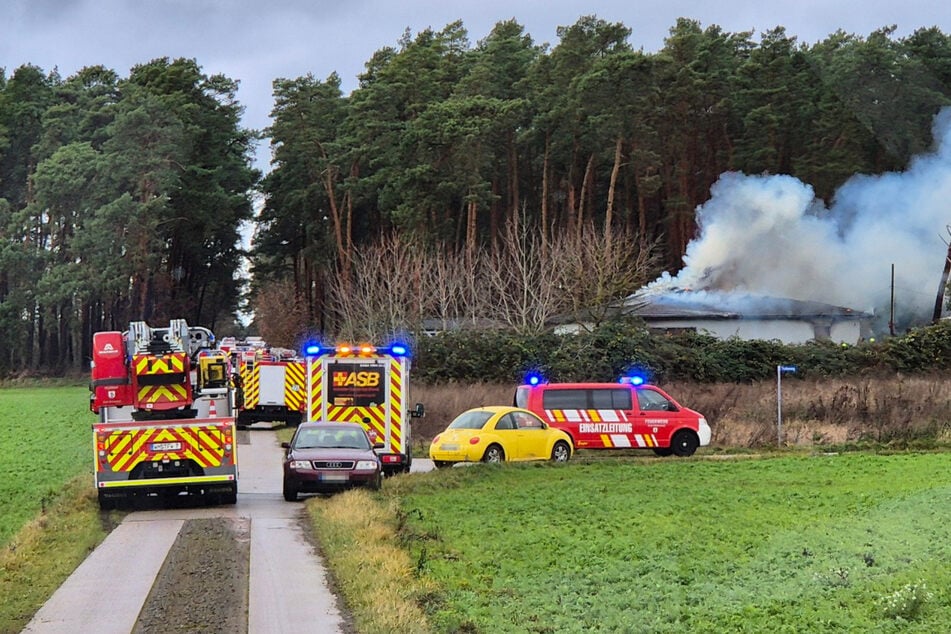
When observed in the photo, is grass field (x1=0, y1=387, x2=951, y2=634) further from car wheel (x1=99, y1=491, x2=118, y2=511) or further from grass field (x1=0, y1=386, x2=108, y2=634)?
car wheel (x1=99, y1=491, x2=118, y2=511)

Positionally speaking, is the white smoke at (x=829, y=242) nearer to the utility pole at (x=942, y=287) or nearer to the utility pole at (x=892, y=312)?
the utility pole at (x=942, y=287)

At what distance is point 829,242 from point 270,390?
29223 millimetres

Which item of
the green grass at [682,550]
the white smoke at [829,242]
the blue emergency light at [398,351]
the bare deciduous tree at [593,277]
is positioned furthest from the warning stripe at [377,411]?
the white smoke at [829,242]

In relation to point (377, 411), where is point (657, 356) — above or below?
above

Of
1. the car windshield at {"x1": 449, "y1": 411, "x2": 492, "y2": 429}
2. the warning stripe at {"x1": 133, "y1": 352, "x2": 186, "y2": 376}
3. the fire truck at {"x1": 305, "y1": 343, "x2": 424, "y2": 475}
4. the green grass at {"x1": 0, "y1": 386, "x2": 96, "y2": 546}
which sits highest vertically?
the warning stripe at {"x1": 133, "y1": 352, "x2": 186, "y2": 376}

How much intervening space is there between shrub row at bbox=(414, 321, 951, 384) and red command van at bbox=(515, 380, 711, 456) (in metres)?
11.1

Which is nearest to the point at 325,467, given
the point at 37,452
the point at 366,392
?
the point at 366,392

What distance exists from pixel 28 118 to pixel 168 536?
8333 cm

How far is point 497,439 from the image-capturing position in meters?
31.2

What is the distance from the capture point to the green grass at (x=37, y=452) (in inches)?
981

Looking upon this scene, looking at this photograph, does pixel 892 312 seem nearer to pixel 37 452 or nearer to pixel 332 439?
pixel 37 452

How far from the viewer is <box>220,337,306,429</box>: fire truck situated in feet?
159

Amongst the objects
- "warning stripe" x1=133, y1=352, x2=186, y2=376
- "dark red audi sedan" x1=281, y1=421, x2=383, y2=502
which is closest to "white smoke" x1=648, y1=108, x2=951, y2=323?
"dark red audi sedan" x1=281, y1=421, x2=383, y2=502

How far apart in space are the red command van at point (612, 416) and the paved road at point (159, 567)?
10966 mm
